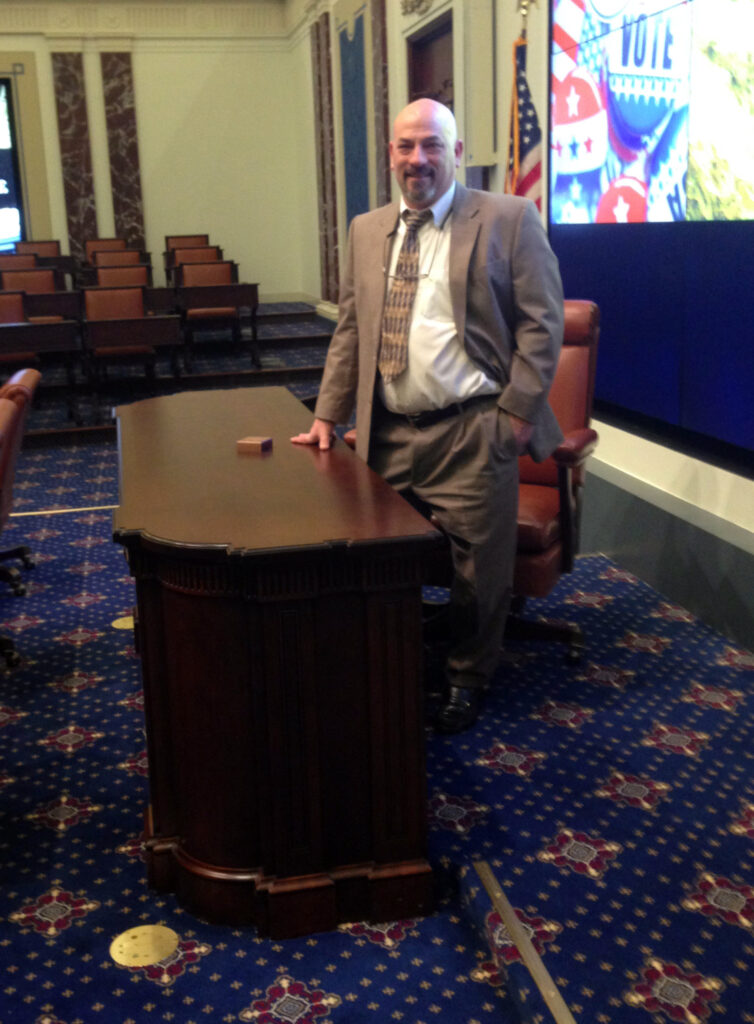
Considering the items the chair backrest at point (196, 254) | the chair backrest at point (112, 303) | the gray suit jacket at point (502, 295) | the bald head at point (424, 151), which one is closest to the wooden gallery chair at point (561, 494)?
the gray suit jacket at point (502, 295)

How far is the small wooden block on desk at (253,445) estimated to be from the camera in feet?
8.64

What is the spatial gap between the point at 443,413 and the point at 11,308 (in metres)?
5.61

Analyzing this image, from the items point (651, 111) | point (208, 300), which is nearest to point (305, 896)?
point (651, 111)

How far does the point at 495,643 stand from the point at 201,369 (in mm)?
6540

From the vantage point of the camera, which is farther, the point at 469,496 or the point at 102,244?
the point at 102,244

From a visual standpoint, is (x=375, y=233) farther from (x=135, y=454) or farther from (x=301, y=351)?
(x=301, y=351)

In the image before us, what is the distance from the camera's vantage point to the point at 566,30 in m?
4.53

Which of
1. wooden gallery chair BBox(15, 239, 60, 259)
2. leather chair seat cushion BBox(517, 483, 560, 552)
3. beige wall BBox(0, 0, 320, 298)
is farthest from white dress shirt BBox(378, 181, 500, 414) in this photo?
beige wall BBox(0, 0, 320, 298)

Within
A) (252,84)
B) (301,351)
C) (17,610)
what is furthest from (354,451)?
(252,84)

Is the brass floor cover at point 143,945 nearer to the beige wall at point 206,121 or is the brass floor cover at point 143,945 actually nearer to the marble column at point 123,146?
the beige wall at point 206,121

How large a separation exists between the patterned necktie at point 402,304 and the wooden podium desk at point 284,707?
1.96ft

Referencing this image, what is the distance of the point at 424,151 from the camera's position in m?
2.49

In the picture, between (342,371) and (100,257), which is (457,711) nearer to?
(342,371)

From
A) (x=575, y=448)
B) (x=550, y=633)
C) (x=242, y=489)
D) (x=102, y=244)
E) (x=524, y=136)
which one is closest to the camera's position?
(x=242, y=489)
